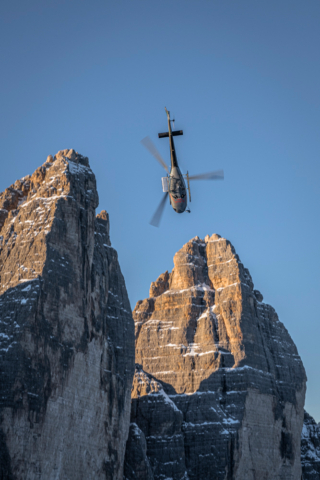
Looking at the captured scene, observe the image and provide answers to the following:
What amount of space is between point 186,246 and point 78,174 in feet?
169

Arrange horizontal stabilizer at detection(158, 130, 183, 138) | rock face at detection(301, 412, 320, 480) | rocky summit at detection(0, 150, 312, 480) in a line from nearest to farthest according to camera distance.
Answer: horizontal stabilizer at detection(158, 130, 183, 138) → rocky summit at detection(0, 150, 312, 480) → rock face at detection(301, 412, 320, 480)

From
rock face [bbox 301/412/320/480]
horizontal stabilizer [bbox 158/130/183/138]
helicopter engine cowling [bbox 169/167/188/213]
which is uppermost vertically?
horizontal stabilizer [bbox 158/130/183/138]

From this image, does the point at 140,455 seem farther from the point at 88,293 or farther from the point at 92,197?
the point at 92,197

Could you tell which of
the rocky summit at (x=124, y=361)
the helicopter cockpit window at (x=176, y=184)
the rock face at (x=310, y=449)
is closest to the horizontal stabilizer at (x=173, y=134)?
the helicopter cockpit window at (x=176, y=184)

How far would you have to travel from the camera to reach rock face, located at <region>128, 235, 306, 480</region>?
129250mm

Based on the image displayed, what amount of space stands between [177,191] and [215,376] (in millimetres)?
58030

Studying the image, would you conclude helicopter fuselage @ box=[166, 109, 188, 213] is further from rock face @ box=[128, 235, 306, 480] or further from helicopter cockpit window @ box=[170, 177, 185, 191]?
rock face @ box=[128, 235, 306, 480]

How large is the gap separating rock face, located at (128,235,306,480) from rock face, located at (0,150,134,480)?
747 inches

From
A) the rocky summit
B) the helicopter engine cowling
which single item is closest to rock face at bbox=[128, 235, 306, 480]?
the rocky summit

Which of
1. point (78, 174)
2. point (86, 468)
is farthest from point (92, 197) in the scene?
point (86, 468)

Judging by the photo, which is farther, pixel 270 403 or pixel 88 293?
pixel 270 403

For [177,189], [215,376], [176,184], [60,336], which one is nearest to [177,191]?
[177,189]

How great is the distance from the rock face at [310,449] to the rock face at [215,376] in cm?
1150

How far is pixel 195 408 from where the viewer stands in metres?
136
